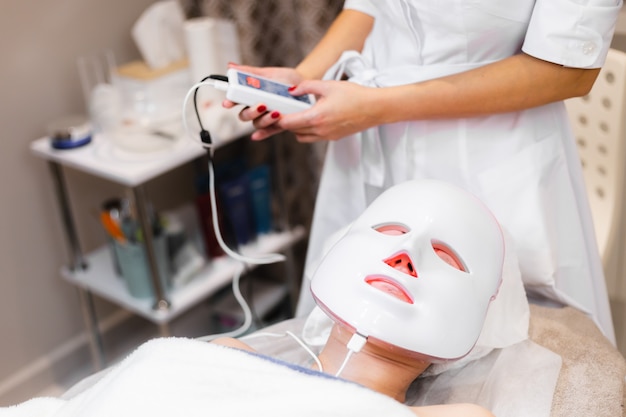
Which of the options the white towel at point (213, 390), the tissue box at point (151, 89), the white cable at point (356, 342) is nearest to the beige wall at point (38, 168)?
the tissue box at point (151, 89)

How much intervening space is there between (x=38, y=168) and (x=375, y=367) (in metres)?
1.37

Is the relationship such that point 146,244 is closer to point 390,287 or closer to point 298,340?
point 298,340

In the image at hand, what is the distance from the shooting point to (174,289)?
192cm

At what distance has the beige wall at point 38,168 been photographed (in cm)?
188

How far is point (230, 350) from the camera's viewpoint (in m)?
0.92

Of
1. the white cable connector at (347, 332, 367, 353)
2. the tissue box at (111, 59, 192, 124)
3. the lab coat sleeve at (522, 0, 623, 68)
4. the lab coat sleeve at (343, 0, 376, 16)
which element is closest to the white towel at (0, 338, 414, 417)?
the white cable connector at (347, 332, 367, 353)

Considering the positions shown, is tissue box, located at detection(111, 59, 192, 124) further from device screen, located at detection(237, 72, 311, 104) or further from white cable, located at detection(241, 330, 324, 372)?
white cable, located at detection(241, 330, 324, 372)

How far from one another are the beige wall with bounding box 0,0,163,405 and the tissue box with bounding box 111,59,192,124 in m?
0.17

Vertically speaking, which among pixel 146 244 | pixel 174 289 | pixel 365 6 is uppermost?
pixel 365 6

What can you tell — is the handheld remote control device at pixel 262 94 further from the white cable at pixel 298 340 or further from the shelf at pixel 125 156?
the shelf at pixel 125 156

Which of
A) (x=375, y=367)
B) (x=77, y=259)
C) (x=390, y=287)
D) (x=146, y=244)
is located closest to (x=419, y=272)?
(x=390, y=287)

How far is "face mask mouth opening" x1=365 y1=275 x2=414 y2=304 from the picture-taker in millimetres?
939

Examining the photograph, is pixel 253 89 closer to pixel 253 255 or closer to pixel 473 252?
pixel 473 252

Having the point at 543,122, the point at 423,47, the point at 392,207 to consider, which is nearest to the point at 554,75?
the point at 543,122
